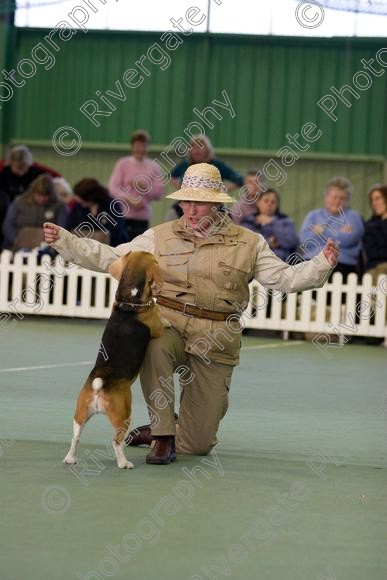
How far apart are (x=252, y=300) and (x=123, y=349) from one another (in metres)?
7.36

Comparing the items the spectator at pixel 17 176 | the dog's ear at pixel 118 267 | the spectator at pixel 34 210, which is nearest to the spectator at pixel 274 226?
the spectator at pixel 34 210

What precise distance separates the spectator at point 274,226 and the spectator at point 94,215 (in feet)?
4.26

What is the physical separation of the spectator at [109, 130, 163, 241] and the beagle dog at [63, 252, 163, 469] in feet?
28.7

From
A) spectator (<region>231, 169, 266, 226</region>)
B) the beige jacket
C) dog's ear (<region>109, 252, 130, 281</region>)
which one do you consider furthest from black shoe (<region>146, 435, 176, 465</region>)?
spectator (<region>231, 169, 266, 226</region>)

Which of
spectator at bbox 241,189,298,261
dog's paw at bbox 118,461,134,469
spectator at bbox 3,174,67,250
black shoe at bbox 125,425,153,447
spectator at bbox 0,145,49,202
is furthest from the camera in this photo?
spectator at bbox 0,145,49,202

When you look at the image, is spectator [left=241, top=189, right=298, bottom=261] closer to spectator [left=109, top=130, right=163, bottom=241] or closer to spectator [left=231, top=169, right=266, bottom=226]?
spectator [left=231, top=169, right=266, bottom=226]

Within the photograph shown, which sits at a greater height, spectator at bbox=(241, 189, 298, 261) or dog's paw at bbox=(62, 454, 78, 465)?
spectator at bbox=(241, 189, 298, 261)

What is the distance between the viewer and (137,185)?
14.5m

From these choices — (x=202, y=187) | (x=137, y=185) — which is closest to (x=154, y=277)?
(x=202, y=187)

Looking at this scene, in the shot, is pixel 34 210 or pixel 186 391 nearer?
pixel 186 391

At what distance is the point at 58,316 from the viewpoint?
45.2 feet

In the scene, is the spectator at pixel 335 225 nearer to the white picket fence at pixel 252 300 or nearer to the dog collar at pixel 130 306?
the white picket fence at pixel 252 300

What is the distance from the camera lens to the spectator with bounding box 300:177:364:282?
496 inches

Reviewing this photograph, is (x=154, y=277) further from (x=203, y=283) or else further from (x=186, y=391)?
(x=186, y=391)
